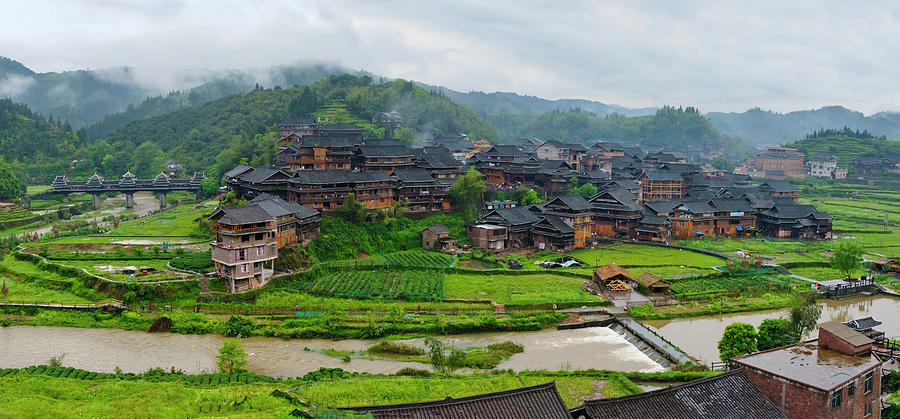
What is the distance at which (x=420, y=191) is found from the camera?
184 feet

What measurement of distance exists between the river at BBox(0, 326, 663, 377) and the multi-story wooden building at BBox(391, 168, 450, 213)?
25135mm

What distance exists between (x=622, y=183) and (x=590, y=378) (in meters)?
45.8

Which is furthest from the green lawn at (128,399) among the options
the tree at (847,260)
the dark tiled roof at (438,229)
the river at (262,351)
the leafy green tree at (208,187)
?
the leafy green tree at (208,187)

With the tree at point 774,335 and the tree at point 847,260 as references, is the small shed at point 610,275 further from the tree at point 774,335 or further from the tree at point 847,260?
the tree at point 847,260

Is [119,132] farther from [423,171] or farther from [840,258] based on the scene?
[840,258]

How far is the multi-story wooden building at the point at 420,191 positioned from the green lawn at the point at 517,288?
1457cm

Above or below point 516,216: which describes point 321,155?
above

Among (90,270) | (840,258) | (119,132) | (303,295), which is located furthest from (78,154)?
(840,258)

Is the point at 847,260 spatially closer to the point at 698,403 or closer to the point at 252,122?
the point at 698,403

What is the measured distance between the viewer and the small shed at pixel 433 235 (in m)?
50.0

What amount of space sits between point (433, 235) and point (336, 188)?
357 inches

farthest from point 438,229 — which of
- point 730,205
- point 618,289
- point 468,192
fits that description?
point 730,205

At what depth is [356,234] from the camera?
156ft

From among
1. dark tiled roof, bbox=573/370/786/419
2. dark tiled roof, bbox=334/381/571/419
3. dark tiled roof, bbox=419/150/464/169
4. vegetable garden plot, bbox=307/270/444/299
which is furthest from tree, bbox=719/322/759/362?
dark tiled roof, bbox=419/150/464/169
